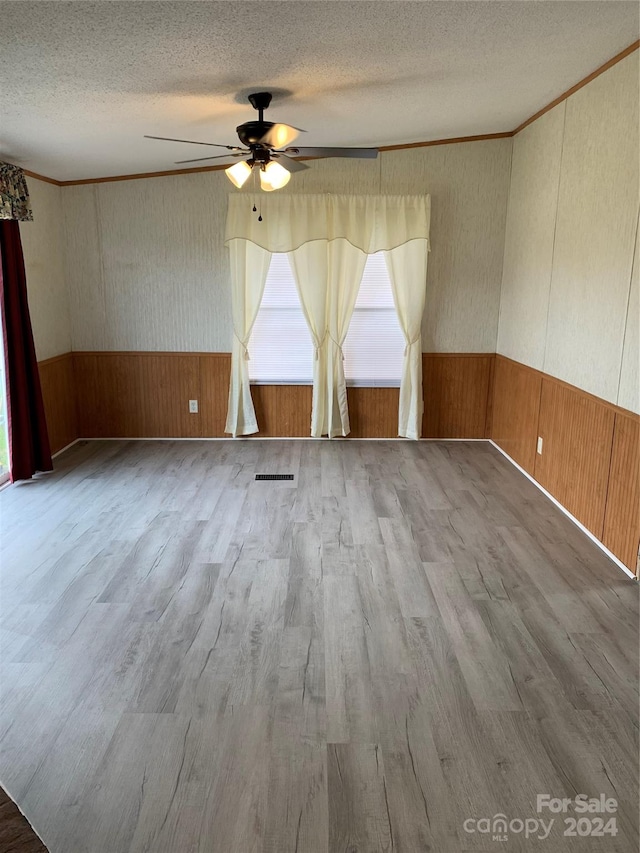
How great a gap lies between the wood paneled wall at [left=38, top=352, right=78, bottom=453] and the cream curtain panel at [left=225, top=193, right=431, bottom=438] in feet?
4.95

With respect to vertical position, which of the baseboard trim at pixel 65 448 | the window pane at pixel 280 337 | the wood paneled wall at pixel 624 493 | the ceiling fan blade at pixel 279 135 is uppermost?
the ceiling fan blade at pixel 279 135

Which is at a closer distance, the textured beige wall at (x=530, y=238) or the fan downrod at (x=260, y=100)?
the fan downrod at (x=260, y=100)

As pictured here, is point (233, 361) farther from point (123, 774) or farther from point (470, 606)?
point (123, 774)

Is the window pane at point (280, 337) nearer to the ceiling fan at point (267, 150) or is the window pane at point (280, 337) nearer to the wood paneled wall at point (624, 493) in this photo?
the ceiling fan at point (267, 150)

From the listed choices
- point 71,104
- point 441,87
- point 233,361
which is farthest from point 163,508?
point 441,87

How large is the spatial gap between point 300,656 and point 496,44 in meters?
2.93

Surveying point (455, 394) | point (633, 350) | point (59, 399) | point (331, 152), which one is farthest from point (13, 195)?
point (633, 350)

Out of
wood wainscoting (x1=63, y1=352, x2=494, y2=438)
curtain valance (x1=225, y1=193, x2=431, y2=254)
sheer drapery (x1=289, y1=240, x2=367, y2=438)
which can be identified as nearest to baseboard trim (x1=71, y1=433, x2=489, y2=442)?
wood wainscoting (x1=63, y1=352, x2=494, y2=438)

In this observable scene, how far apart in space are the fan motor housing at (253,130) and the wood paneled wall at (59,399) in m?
2.80

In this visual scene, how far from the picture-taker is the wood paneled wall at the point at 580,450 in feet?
10.8

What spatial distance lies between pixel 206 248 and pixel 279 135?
94.8 inches

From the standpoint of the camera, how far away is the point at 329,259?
5.45 metres

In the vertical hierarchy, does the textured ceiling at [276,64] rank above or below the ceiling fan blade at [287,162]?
above

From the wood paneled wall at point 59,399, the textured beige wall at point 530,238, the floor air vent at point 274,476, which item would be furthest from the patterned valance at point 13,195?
the textured beige wall at point 530,238
